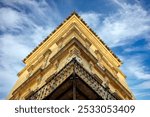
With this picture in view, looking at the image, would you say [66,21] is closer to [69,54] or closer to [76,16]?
[76,16]

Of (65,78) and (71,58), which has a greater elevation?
(71,58)

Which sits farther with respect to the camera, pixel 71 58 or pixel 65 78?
pixel 71 58

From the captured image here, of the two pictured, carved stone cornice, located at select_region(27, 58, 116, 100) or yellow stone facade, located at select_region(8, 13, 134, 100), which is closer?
carved stone cornice, located at select_region(27, 58, 116, 100)

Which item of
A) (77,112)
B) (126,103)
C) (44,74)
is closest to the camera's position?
(77,112)

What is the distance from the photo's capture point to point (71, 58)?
46.3ft

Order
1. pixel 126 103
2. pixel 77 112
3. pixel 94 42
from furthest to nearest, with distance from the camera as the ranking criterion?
pixel 94 42
pixel 126 103
pixel 77 112

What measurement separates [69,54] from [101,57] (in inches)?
218

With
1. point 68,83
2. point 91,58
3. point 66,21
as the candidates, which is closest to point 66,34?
point 66,21

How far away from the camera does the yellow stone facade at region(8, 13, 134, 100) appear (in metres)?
15.2

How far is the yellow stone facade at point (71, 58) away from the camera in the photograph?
50.0ft

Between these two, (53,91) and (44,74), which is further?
(44,74)

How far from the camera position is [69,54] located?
15.0 m

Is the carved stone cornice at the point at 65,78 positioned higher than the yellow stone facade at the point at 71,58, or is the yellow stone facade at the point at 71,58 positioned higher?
the yellow stone facade at the point at 71,58

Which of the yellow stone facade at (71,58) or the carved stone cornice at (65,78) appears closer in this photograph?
the carved stone cornice at (65,78)
